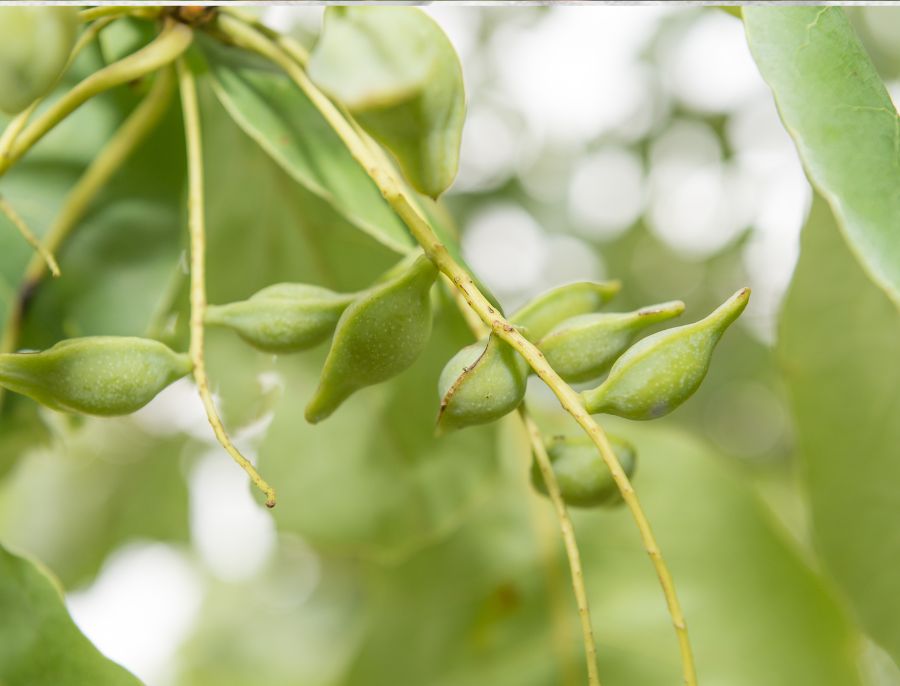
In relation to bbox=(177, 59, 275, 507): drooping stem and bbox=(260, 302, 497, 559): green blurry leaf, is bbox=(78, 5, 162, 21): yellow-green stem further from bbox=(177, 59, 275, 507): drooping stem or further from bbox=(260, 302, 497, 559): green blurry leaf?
bbox=(260, 302, 497, 559): green blurry leaf

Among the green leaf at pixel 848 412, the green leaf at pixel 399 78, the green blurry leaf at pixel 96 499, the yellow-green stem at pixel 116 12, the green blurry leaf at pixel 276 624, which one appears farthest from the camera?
the green blurry leaf at pixel 276 624

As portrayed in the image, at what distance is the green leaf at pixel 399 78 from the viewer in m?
0.23

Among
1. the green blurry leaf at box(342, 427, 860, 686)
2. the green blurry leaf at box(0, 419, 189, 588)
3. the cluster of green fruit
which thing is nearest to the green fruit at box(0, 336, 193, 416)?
the cluster of green fruit

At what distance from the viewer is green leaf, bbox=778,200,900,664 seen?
439mm

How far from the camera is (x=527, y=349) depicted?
246 mm

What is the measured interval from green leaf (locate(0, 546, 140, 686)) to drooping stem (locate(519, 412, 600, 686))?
0.13 meters

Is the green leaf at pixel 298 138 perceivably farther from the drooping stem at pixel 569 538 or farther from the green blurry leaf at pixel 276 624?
the green blurry leaf at pixel 276 624

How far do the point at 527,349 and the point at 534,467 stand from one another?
0.07 m

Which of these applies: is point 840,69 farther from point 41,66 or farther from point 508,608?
point 508,608

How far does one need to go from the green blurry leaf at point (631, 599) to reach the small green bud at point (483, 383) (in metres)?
0.26

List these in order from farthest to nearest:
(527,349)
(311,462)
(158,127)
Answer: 1. (311,462)
2. (158,127)
3. (527,349)

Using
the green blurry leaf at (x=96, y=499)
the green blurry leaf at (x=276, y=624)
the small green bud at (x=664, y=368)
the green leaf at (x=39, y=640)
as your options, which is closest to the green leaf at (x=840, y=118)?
the small green bud at (x=664, y=368)

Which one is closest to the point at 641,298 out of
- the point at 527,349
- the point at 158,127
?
the point at 158,127

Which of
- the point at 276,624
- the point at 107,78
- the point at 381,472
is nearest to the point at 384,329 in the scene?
the point at 107,78
